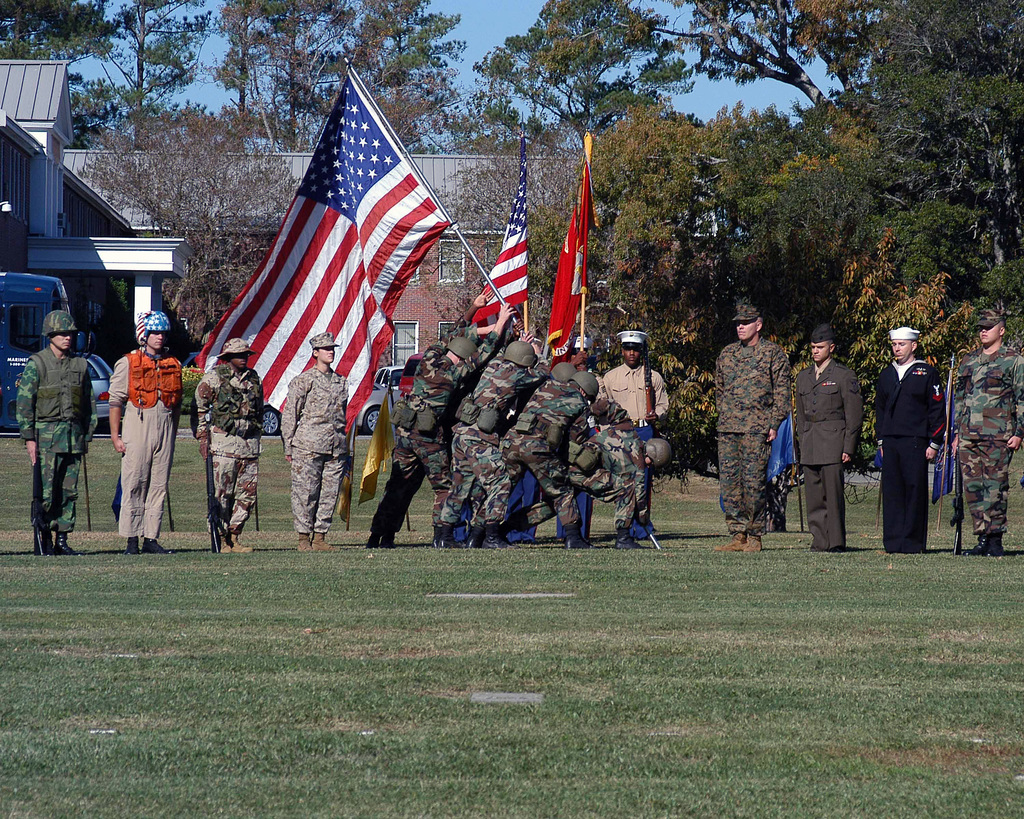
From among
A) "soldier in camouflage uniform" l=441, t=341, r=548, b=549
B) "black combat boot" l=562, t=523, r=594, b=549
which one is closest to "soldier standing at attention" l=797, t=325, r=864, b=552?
"black combat boot" l=562, t=523, r=594, b=549

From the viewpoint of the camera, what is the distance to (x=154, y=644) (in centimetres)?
708

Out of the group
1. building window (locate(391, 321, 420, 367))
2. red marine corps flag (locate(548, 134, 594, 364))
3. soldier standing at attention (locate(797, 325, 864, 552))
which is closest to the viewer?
soldier standing at attention (locate(797, 325, 864, 552))

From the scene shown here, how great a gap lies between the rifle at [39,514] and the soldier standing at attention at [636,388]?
17.7ft

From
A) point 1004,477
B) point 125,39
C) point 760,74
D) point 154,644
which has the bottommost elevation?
point 154,644

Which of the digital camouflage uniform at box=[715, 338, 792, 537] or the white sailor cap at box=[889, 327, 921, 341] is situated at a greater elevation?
the white sailor cap at box=[889, 327, 921, 341]

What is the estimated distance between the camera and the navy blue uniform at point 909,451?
12.6 m

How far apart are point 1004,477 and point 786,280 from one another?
20.9 feet

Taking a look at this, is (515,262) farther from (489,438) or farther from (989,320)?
(989,320)

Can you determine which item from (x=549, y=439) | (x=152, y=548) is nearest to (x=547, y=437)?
(x=549, y=439)

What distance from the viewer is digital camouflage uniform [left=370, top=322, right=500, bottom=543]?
515 inches

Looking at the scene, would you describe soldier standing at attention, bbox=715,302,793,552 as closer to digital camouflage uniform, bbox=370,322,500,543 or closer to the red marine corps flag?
digital camouflage uniform, bbox=370,322,500,543

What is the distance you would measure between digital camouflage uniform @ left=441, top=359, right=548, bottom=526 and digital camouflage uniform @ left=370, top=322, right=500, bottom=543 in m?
0.35

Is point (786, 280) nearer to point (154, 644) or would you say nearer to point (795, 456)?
point (795, 456)

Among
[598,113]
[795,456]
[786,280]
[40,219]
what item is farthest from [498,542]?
[598,113]
